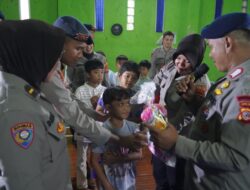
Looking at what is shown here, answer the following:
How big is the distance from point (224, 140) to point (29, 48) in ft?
3.33

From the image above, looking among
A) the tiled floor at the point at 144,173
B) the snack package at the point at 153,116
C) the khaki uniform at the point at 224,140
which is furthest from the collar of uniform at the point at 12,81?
the tiled floor at the point at 144,173

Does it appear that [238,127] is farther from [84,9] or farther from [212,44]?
[84,9]

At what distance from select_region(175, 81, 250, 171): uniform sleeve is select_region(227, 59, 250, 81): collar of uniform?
6cm

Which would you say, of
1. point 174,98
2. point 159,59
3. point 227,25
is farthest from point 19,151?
point 159,59

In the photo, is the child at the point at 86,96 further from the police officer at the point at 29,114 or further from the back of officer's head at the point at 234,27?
the back of officer's head at the point at 234,27

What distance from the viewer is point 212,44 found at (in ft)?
4.42

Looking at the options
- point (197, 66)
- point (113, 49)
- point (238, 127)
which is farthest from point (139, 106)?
point (113, 49)

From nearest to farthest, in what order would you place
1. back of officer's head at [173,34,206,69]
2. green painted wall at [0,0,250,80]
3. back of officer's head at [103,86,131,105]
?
back of officer's head at [103,86,131,105], back of officer's head at [173,34,206,69], green painted wall at [0,0,250,80]

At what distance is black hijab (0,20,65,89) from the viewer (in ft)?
3.61

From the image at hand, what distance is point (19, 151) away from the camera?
948 mm

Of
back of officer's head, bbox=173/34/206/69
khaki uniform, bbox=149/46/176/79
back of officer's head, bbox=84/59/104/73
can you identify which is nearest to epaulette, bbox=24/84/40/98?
back of officer's head, bbox=173/34/206/69

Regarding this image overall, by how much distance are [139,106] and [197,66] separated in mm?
1187

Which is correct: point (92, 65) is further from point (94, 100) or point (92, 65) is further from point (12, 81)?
point (12, 81)

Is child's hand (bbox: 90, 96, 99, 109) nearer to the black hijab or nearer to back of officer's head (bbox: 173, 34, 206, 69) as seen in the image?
back of officer's head (bbox: 173, 34, 206, 69)
